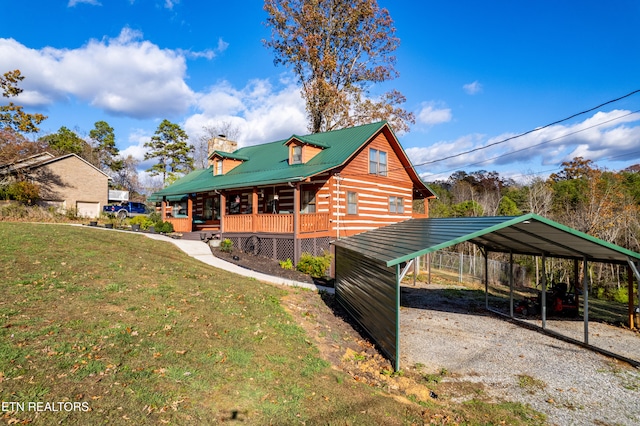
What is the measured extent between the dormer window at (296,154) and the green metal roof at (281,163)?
49cm

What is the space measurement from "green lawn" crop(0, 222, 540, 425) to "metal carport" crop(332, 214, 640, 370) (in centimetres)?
166

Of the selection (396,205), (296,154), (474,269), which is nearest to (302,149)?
(296,154)

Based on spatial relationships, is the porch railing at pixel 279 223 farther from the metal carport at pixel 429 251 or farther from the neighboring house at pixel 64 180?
the neighboring house at pixel 64 180

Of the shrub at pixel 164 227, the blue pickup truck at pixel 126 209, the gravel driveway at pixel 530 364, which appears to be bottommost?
the gravel driveway at pixel 530 364

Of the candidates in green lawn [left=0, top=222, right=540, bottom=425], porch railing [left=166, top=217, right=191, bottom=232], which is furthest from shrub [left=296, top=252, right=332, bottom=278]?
porch railing [left=166, top=217, right=191, bottom=232]

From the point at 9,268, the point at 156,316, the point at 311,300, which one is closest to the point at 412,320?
A: the point at 311,300

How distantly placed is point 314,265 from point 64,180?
32.4 metres

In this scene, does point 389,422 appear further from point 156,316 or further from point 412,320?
point 412,320

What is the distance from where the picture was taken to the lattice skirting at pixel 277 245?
57.5 ft

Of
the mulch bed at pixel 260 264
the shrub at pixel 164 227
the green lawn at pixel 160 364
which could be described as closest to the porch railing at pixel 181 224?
the shrub at pixel 164 227

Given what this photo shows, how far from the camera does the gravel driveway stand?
18.4 ft

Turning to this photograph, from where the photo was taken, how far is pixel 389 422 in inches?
188

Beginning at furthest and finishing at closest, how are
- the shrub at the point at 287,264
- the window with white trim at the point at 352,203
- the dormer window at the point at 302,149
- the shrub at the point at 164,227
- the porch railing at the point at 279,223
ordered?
the shrub at the point at 164,227
the dormer window at the point at 302,149
the window with white trim at the point at 352,203
the porch railing at the point at 279,223
the shrub at the point at 287,264

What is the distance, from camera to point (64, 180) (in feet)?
117
